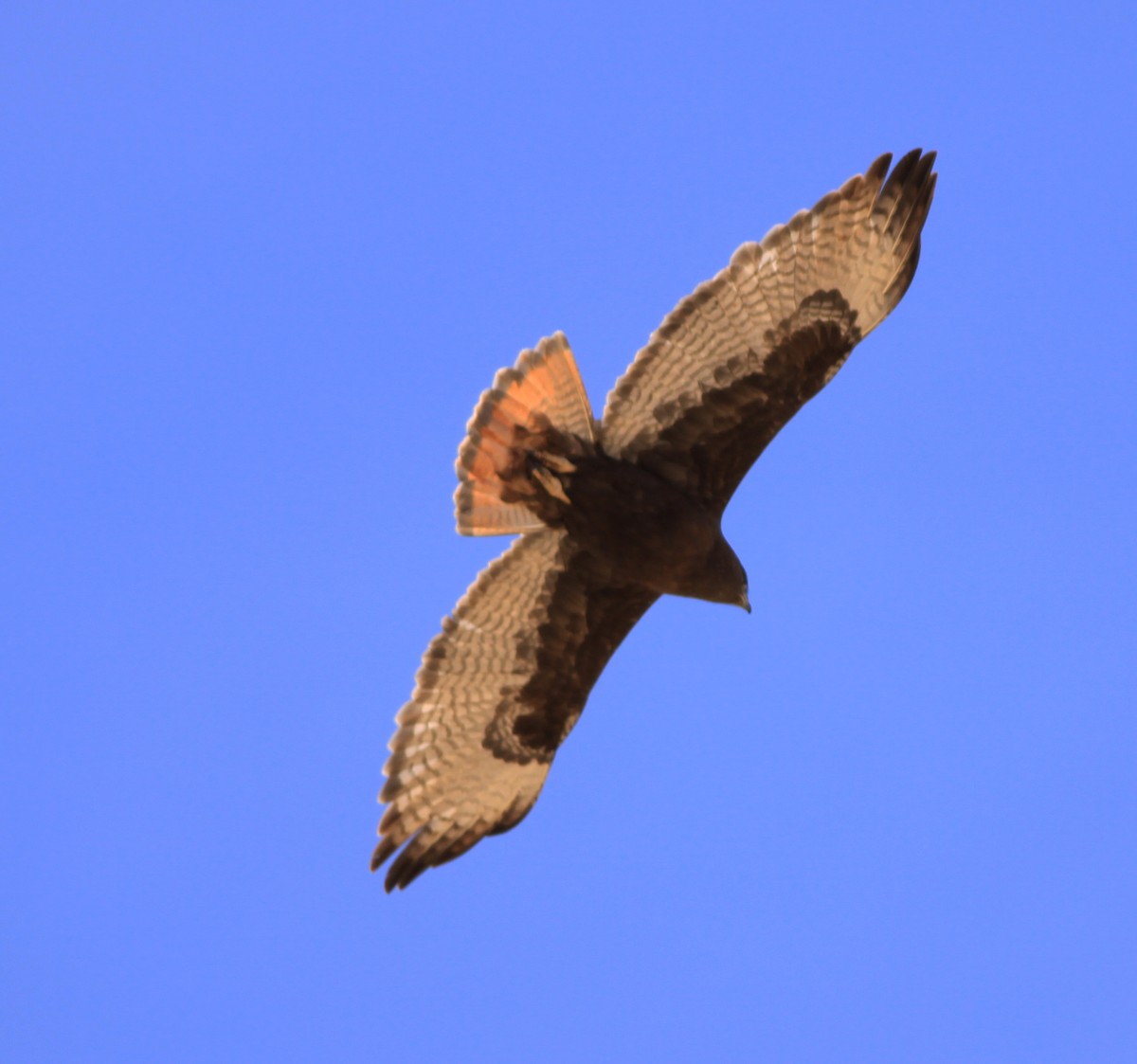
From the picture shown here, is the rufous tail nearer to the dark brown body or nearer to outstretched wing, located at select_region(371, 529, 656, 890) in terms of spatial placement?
the dark brown body

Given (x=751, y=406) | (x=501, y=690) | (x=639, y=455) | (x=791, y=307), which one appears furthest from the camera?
(x=501, y=690)

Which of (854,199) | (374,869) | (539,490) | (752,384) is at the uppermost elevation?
(854,199)

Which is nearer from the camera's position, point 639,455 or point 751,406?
point 751,406

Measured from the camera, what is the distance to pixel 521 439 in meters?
8.76

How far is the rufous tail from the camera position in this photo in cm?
858

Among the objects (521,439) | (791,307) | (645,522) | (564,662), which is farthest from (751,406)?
(564,662)

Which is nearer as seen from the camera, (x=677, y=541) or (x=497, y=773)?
(x=677, y=541)

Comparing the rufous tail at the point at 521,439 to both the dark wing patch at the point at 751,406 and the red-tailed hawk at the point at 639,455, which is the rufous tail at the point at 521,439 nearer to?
the red-tailed hawk at the point at 639,455

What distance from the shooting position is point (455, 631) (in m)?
9.37

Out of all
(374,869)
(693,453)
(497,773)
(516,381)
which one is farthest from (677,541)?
(374,869)

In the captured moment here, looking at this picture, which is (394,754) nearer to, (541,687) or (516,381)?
(541,687)

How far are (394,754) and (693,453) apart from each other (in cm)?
235

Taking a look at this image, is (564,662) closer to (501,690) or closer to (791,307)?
(501,690)

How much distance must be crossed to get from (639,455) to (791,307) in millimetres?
1101
